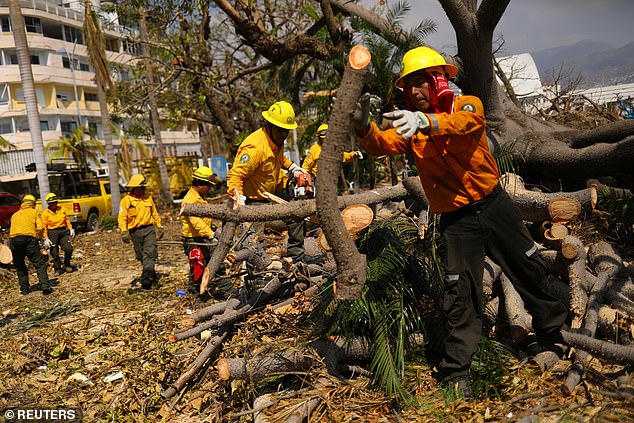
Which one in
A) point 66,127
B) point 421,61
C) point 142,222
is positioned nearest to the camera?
point 421,61

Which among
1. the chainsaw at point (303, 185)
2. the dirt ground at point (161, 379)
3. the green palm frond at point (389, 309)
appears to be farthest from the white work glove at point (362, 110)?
the chainsaw at point (303, 185)

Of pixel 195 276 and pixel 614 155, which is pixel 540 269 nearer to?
pixel 614 155

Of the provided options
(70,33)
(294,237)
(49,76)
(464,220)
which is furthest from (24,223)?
(70,33)

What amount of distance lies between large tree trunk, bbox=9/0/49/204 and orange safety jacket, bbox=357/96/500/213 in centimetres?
1220

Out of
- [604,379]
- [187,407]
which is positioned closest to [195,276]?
[187,407]

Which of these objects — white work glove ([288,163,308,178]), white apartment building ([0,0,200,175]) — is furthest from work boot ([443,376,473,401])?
white apartment building ([0,0,200,175])

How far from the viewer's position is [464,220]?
315 cm

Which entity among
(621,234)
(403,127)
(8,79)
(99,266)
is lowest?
(99,266)

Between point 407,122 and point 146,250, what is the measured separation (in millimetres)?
6100

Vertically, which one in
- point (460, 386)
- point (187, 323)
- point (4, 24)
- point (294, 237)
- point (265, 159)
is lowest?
point (460, 386)

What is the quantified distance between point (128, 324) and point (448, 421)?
13.9 ft

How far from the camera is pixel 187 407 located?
352cm

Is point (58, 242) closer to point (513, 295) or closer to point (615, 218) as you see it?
point (513, 295)

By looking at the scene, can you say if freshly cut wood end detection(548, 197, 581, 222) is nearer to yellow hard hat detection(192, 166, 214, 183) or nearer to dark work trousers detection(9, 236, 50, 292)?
yellow hard hat detection(192, 166, 214, 183)
